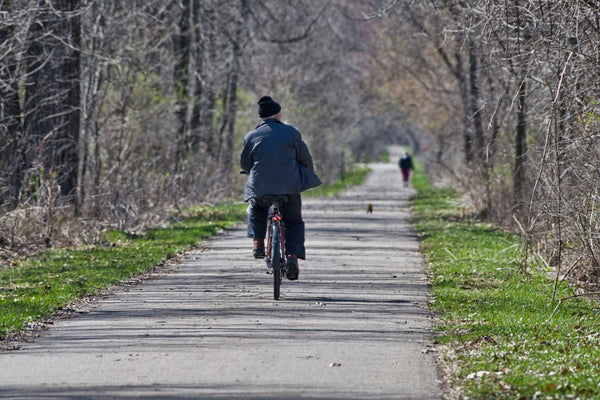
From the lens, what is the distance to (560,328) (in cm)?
1051

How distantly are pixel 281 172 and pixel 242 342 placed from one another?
3.54m

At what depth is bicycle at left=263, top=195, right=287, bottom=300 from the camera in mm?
12453

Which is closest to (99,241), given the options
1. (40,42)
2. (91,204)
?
(91,204)

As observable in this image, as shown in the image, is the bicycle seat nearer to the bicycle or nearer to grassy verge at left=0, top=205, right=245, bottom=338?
the bicycle

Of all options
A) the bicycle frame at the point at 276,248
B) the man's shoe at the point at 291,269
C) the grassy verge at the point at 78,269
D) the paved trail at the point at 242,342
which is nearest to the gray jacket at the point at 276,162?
the bicycle frame at the point at 276,248

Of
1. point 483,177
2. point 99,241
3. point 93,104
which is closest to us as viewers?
point 99,241

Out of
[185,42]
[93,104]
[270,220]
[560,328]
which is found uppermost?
[185,42]

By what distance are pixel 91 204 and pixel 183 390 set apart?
48.8 feet

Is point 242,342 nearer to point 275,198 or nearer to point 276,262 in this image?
point 276,262

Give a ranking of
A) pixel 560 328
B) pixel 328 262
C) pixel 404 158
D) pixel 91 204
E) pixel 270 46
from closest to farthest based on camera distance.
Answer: pixel 560 328, pixel 328 262, pixel 91 204, pixel 270 46, pixel 404 158

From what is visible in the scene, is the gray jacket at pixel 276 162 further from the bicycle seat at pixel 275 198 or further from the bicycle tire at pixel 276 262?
the bicycle tire at pixel 276 262

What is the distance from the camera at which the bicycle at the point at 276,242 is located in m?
12.5

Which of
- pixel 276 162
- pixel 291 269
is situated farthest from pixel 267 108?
pixel 291 269

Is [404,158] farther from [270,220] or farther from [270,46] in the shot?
[270,220]
